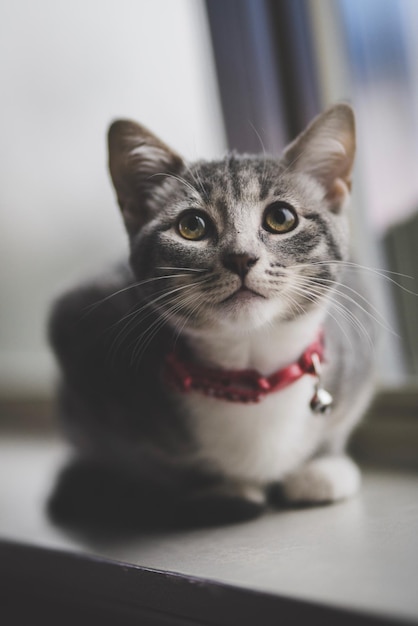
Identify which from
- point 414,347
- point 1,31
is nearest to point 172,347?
point 414,347

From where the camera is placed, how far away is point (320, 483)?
904mm

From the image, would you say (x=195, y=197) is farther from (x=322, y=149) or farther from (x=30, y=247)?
(x=30, y=247)

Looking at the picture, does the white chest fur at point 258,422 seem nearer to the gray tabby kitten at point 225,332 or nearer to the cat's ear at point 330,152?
the gray tabby kitten at point 225,332

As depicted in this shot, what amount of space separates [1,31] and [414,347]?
1217 mm

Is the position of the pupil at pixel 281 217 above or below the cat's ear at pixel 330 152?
below

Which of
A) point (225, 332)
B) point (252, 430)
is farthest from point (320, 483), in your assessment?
point (225, 332)

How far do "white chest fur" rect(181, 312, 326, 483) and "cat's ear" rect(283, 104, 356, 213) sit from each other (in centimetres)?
19

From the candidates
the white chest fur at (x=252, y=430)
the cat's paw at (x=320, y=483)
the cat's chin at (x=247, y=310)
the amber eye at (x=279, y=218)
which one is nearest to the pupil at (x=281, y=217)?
the amber eye at (x=279, y=218)

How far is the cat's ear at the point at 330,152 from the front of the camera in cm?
83

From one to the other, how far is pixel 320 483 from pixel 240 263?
0.37m

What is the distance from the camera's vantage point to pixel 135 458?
3.29ft

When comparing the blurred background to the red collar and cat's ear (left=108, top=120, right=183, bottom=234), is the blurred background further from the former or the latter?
the red collar

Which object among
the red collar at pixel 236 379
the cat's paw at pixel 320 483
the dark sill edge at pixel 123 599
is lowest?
the dark sill edge at pixel 123 599

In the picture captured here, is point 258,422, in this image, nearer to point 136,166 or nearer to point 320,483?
point 320,483
